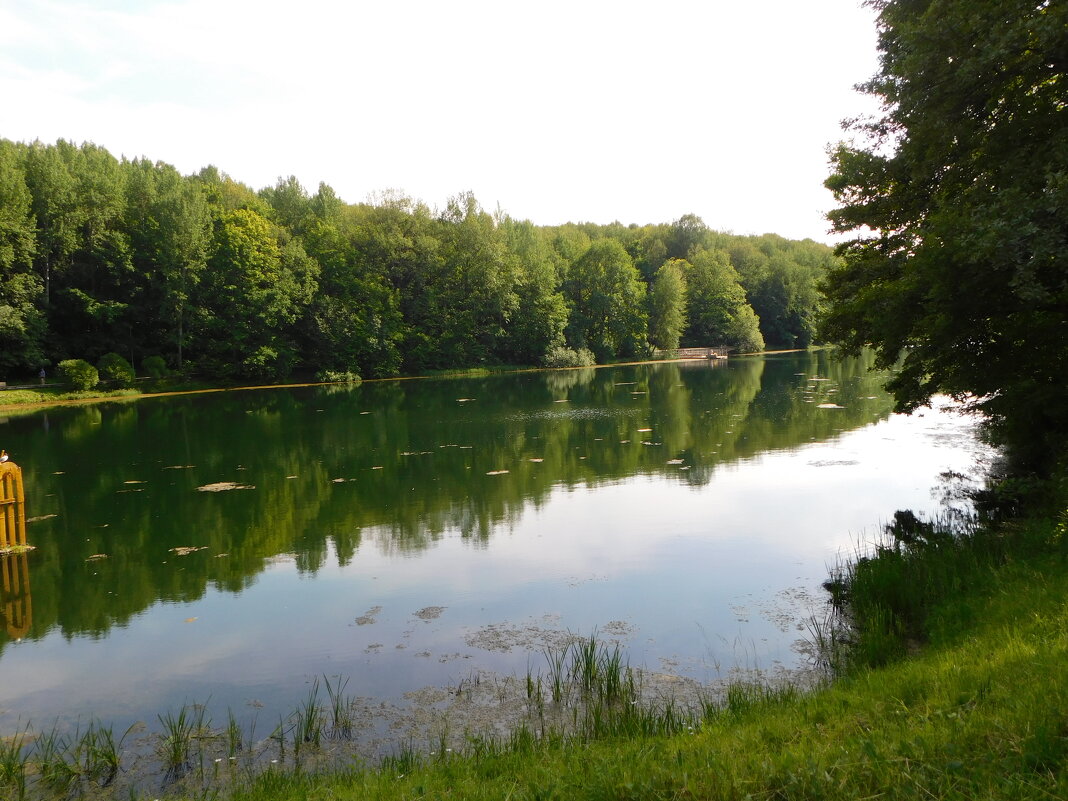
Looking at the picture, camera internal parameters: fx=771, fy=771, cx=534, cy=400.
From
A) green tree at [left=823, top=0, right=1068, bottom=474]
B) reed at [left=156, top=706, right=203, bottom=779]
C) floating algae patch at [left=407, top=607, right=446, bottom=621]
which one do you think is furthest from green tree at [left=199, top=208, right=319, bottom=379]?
reed at [left=156, top=706, right=203, bottom=779]

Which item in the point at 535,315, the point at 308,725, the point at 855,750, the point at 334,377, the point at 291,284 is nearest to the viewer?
the point at 855,750

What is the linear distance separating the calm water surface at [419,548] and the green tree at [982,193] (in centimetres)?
334

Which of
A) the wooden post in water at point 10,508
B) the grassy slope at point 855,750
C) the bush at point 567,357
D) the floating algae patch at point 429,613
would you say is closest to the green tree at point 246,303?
the bush at point 567,357

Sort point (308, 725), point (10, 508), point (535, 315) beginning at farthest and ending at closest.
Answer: point (535, 315) < point (10, 508) < point (308, 725)

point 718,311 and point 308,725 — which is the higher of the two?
point 718,311

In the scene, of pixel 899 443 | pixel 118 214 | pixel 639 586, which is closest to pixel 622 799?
pixel 639 586

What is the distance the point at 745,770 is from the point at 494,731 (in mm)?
3051

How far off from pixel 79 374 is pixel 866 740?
159 feet

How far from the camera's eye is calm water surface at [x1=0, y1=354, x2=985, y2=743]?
29.0ft

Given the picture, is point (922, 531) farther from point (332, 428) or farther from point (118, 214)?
point (118, 214)

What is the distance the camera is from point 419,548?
13594 mm

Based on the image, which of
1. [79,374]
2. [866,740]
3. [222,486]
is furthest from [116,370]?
[866,740]

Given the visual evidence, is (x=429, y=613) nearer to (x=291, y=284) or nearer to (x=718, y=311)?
(x=291, y=284)

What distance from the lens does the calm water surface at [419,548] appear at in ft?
29.0
